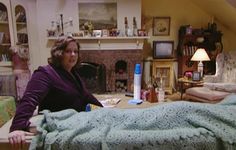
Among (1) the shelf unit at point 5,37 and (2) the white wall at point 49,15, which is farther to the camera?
(2) the white wall at point 49,15

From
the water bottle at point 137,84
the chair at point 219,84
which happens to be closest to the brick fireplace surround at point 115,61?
the chair at point 219,84

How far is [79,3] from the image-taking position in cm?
414

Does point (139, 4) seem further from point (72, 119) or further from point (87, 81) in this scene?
point (72, 119)

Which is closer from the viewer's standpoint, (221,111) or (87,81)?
(221,111)

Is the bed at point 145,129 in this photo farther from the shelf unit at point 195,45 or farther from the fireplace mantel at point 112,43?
the shelf unit at point 195,45

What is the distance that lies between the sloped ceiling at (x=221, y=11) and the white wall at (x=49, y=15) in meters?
1.40

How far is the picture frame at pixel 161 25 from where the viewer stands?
4.59 m

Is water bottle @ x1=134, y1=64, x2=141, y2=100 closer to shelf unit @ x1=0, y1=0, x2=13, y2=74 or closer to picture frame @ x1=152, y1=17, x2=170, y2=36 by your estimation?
shelf unit @ x1=0, y1=0, x2=13, y2=74

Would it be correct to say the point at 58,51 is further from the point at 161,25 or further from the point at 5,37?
the point at 161,25

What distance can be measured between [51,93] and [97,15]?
3.27 metres

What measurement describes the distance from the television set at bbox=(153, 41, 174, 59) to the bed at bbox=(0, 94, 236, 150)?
3.70 metres

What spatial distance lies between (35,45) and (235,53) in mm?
3795

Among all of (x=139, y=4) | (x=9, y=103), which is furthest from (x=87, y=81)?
(x=9, y=103)

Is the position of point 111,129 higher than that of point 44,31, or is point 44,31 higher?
point 44,31
